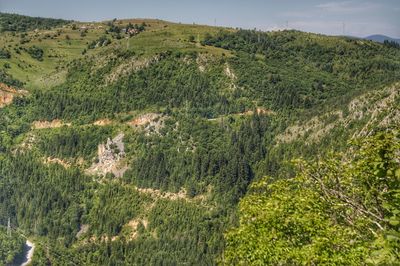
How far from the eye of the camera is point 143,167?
18838 centimetres

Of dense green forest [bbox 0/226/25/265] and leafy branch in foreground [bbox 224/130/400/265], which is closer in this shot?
leafy branch in foreground [bbox 224/130/400/265]

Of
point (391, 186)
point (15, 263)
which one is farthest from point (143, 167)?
point (391, 186)

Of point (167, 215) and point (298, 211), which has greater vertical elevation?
point (298, 211)

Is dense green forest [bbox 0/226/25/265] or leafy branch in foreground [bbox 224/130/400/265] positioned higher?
leafy branch in foreground [bbox 224/130/400/265]

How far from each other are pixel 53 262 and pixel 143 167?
1886 inches

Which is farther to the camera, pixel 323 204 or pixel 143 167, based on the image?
pixel 143 167

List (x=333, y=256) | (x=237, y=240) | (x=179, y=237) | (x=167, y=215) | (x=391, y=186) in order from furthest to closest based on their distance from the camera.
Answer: (x=167, y=215) → (x=179, y=237) → (x=237, y=240) → (x=333, y=256) → (x=391, y=186)

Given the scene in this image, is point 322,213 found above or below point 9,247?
above

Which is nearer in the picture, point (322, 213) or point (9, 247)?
point (322, 213)

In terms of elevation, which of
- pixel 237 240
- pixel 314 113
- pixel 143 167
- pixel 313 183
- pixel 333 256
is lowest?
pixel 143 167

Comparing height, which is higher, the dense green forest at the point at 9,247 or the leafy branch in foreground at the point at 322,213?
the leafy branch in foreground at the point at 322,213

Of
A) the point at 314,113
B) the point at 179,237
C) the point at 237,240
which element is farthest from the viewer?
the point at 314,113

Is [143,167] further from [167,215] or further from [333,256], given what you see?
[333,256]

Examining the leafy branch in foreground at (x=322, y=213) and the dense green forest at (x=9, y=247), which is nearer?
the leafy branch in foreground at (x=322, y=213)
